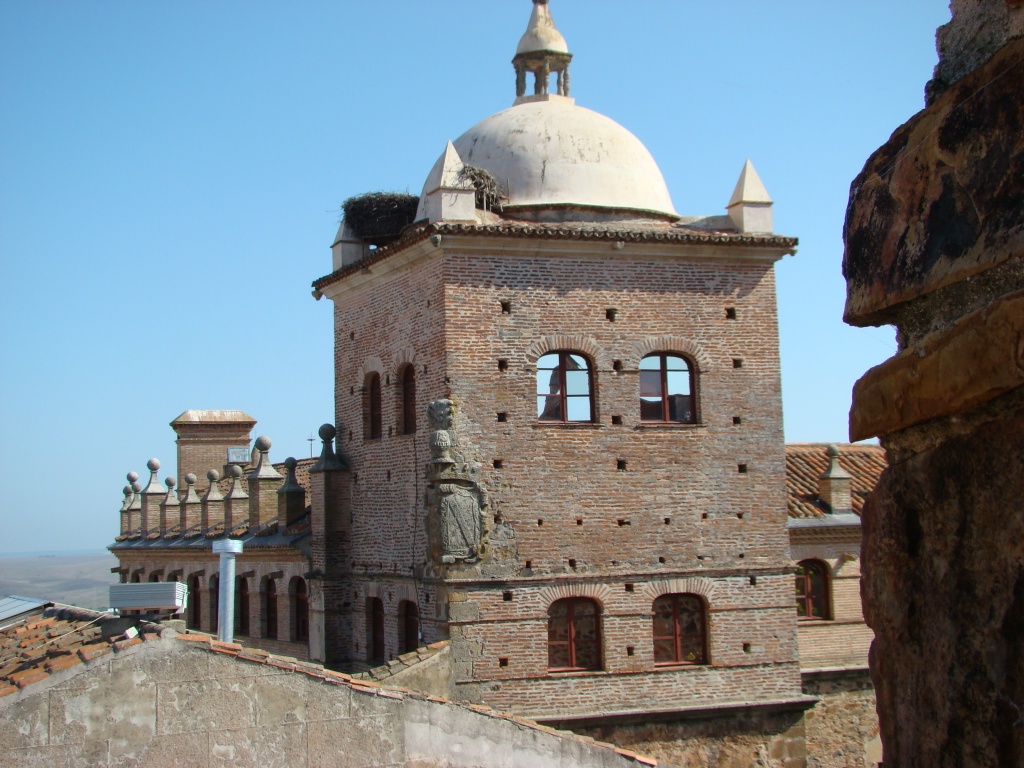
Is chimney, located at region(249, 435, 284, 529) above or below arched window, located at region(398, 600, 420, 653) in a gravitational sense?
above

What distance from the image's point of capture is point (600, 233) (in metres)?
20.6

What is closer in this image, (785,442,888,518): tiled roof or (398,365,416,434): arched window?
(398,365,416,434): arched window

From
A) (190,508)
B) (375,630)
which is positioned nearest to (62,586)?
(190,508)

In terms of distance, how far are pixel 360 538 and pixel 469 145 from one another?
7775mm

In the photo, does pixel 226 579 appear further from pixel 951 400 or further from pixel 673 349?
pixel 951 400

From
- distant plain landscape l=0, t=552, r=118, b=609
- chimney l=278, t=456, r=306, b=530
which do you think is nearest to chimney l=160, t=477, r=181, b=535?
chimney l=278, t=456, r=306, b=530

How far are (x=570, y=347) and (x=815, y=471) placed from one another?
9597 mm

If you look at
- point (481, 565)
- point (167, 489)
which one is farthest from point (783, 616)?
point (167, 489)

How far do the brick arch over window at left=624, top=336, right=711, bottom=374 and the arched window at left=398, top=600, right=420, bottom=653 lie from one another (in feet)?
18.9

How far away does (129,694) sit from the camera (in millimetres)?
11992

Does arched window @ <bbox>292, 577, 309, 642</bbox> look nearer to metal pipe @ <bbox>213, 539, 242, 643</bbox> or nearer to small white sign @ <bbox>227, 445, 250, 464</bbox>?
metal pipe @ <bbox>213, 539, 242, 643</bbox>

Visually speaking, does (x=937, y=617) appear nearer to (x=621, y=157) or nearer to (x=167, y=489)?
(x=621, y=157)

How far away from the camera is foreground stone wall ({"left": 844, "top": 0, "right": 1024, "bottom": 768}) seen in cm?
178

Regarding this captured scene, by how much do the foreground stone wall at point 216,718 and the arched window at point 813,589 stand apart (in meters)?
12.9
